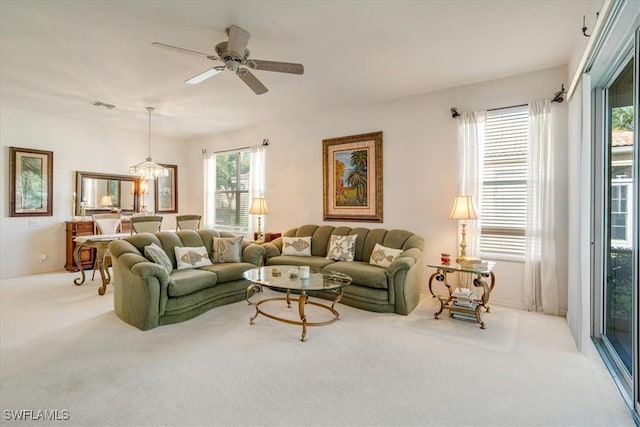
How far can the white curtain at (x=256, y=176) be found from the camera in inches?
255

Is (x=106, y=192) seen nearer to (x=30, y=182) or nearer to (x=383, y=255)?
(x=30, y=182)

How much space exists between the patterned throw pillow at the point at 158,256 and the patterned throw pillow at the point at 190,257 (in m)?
0.16

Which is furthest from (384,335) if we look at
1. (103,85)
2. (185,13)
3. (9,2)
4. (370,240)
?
(103,85)

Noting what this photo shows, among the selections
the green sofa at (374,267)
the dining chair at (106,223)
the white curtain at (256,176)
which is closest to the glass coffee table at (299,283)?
the green sofa at (374,267)

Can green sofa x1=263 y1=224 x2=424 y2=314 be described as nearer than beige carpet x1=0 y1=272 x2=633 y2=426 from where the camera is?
No

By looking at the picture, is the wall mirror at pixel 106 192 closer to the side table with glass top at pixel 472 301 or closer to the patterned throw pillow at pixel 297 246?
the patterned throw pillow at pixel 297 246

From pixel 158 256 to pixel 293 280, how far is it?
66.2 inches

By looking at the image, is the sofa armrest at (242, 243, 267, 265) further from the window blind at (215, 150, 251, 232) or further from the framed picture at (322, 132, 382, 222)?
the window blind at (215, 150, 251, 232)

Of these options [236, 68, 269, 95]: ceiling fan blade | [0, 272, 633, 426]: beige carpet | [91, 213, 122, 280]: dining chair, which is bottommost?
[0, 272, 633, 426]: beige carpet

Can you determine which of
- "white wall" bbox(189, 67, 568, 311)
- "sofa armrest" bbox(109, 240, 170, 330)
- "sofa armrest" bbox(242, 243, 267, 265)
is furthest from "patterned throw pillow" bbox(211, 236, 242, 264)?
"white wall" bbox(189, 67, 568, 311)

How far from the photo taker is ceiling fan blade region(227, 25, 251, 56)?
110 inches

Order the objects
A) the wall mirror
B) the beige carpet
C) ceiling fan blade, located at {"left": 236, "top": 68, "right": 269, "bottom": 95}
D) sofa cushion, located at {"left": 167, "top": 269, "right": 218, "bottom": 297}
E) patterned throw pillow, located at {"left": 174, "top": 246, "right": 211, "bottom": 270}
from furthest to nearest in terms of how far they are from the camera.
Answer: the wall mirror → patterned throw pillow, located at {"left": 174, "top": 246, "right": 211, "bottom": 270} → sofa cushion, located at {"left": 167, "top": 269, "right": 218, "bottom": 297} → ceiling fan blade, located at {"left": 236, "top": 68, "right": 269, "bottom": 95} → the beige carpet

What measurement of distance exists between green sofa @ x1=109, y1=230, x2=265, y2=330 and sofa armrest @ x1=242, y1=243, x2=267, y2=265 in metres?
0.16

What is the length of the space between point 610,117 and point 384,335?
2.83m
